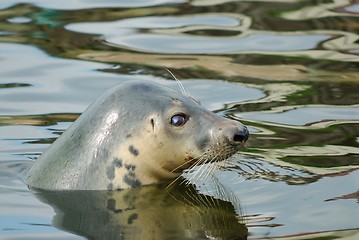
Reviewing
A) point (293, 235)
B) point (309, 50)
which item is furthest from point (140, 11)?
point (293, 235)

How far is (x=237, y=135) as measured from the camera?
22.8ft

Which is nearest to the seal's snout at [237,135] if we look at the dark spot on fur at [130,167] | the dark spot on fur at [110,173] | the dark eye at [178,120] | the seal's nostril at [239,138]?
the seal's nostril at [239,138]

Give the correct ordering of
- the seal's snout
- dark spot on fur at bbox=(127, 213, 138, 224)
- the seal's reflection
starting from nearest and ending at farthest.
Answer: the seal's reflection, dark spot on fur at bbox=(127, 213, 138, 224), the seal's snout

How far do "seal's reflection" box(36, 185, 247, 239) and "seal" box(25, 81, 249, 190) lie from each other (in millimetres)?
82

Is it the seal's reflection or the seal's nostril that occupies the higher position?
the seal's nostril

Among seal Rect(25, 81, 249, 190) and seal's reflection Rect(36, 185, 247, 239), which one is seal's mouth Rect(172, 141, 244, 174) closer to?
seal Rect(25, 81, 249, 190)

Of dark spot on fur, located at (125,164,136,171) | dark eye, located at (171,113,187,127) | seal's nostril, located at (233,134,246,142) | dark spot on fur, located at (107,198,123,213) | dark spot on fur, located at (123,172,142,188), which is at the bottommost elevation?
dark spot on fur, located at (107,198,123,213)

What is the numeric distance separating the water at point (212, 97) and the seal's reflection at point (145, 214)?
0.01m

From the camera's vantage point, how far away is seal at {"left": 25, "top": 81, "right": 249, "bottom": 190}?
708cm

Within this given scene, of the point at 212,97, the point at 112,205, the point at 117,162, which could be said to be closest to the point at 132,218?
the point at 112,205

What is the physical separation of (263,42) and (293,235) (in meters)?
5.29

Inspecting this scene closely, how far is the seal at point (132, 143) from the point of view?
708cm

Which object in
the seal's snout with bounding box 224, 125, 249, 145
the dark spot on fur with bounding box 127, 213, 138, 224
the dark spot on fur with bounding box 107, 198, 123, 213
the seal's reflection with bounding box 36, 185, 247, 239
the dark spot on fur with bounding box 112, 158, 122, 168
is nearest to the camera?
the seal's reflection with bounding box 36, 185, 247, 239

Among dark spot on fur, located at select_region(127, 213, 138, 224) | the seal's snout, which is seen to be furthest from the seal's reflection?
the seal's snout
